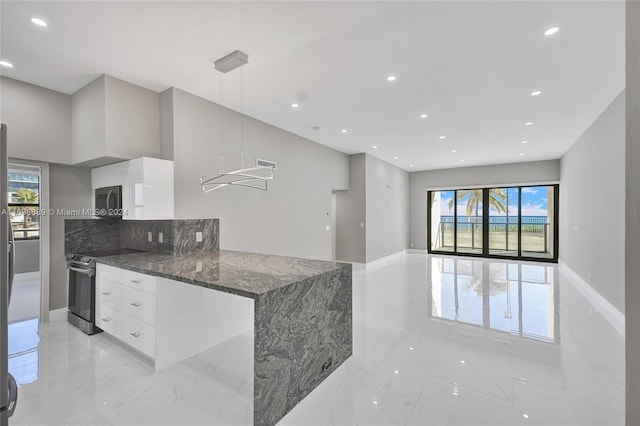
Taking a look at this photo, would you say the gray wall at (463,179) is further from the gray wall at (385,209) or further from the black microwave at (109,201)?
the black microwave at (109,201)

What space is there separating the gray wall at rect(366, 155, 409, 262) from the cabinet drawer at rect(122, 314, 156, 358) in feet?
18.5

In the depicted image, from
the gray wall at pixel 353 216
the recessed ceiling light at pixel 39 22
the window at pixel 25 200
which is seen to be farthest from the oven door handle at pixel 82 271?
the gray wall at pixel 353 216

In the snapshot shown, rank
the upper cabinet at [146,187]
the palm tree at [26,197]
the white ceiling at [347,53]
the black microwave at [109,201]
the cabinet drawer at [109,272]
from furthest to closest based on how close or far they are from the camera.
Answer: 1. the palm tree at [26,197]
2. the black microwave at [109,201]
3. the upper cabinet at [146,187]
4. the cabinet drawer at [109,272]
5. the white ceiling at [347,53]

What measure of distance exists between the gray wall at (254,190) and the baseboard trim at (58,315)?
7.14 ft

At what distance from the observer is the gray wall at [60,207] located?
382 cm

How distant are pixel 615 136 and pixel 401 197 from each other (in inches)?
242

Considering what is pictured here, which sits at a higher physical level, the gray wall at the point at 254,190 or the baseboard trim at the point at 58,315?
the gray wall at the point at 254,190

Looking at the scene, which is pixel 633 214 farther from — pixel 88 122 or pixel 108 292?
pixel 88 122

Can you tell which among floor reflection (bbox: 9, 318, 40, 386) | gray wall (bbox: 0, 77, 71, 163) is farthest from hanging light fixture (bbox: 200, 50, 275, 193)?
floor reflection (bbox: 9, 318, 40, 386)

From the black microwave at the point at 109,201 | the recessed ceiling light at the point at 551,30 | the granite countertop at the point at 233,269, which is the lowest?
the granite countertop at the point at 233,269

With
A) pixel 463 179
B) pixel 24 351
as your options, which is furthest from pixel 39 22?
pixel 463 179

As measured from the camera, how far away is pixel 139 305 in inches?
110

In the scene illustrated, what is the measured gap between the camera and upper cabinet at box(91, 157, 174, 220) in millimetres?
3252

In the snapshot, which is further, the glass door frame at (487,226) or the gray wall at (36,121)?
the glass door frame at (487,226)
